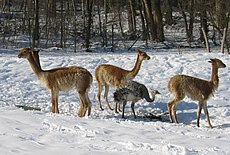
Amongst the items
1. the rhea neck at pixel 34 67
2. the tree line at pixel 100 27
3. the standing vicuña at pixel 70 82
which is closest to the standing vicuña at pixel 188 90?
the standing vicuña at pixel 70 82

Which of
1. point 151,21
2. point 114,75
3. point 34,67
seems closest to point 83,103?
point 34,67

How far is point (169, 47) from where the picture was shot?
30375 millimetres

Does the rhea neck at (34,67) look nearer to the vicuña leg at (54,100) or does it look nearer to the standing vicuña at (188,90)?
the vicuña leg at (54,100)

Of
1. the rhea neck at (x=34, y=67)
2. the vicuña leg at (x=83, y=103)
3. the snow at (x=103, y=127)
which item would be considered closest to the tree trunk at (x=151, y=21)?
the snow at (x=103, y=127)

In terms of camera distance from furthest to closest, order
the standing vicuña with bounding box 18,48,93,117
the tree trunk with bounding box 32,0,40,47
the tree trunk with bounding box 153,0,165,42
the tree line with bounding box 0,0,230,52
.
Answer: the tree trunk with bounding box 153,0,165,42 → the tree line with bounding box 0,0,230,52 → the tree trunk with bounding box 32,0,40,47 → the standing vicuña with bounding box 18,48,93,117

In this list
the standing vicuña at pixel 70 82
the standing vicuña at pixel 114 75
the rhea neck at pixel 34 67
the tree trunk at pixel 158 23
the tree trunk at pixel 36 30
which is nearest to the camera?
the standing vicuña at pixel 70 82

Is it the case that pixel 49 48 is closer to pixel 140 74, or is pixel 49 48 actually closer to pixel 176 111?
pixel 140 74

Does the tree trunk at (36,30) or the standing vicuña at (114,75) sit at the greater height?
the tree trunk at (36,30)

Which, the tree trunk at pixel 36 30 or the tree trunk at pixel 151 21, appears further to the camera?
the tree trunk at pixel 151 21

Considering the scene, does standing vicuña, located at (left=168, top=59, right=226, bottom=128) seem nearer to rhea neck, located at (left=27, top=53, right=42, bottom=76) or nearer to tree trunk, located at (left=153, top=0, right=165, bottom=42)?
rhea neck, located at (left=27, top=53, right=42, bottom=76)

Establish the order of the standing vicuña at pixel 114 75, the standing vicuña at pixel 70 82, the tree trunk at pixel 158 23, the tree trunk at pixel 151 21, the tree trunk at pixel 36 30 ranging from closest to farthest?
the standing vicuña at pixel 70 82 < the standing vicuña at pixel 114 75 < the tree trunk at pixel 36 30 < the tree trunk at pixel 151 21 < the tree trunk at pixel 158 23

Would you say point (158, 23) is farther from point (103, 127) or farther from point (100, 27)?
point (103, 127)

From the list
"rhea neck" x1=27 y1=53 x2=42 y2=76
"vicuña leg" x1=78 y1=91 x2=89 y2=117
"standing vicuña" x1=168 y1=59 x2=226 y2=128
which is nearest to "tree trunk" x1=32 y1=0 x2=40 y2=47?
"rhea neck" x1=27 y1=53 x2=42 y2=76

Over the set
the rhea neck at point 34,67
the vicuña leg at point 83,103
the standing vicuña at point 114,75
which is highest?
the rhea neck at point 34,67
